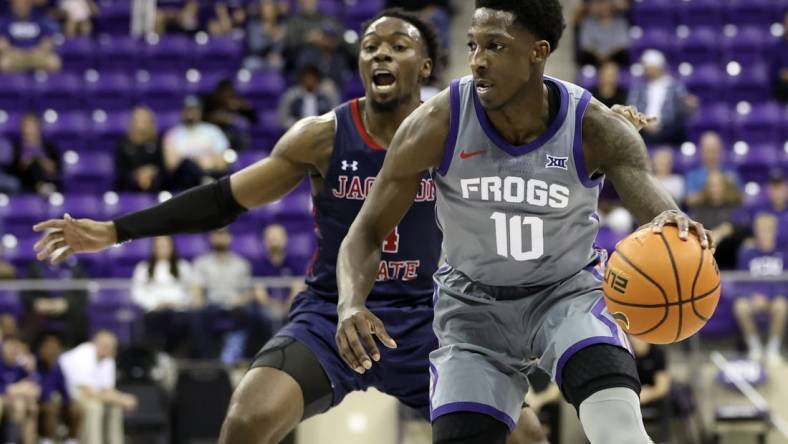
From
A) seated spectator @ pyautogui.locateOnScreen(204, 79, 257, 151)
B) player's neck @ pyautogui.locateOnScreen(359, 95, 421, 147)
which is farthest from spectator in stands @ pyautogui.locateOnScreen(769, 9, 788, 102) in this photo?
player's neck @ pyautogui.locateOnScreen(359, 95, 421, 147)

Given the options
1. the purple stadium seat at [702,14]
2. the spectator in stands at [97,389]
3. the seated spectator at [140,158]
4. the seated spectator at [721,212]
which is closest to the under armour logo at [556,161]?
the spectator in stands at [97,389]

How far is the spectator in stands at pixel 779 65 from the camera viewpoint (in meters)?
13.9

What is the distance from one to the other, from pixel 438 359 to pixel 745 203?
24.7 feet

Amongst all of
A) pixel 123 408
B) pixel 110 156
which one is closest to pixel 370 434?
pixel 123 408

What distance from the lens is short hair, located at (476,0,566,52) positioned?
4355mm

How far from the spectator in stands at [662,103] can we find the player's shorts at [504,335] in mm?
8208

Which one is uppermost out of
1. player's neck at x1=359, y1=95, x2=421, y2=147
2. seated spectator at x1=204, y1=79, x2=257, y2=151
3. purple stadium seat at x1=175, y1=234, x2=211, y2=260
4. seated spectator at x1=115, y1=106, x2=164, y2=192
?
player's neck at x1=359, y1=95, x2=421, y2=147

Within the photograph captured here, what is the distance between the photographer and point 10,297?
9.18m

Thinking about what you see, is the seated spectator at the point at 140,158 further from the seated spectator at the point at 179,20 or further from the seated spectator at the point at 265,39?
the seated spectator at the point at 179,20

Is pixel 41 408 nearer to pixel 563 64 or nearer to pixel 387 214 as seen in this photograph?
pixel 387 214

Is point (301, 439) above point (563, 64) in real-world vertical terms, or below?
below

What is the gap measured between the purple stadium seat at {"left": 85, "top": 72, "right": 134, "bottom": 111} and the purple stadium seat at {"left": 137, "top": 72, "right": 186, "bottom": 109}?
150 mm

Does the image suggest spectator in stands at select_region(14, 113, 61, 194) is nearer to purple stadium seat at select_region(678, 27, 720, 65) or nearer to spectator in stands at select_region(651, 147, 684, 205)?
spectator in stands at select_region(651, 147, 684, 205)

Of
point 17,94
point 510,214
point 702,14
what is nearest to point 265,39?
point 17,94
